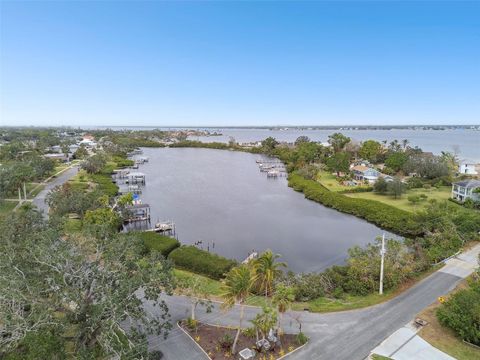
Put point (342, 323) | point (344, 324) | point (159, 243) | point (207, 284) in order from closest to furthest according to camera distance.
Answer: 1. point (344, 324)
2. point (342, 323)
3. point (207, 284)
4. point (159, 243)

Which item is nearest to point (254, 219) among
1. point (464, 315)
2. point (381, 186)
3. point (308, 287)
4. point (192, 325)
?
point (308, 287)

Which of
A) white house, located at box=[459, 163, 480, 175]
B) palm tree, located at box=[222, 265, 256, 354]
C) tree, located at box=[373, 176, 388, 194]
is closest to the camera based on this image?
palm tree, located at box=[222, 265, 256, 354]

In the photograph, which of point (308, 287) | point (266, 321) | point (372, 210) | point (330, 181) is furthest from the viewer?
point (330, 181)

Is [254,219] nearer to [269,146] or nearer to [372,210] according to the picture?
[372,210]

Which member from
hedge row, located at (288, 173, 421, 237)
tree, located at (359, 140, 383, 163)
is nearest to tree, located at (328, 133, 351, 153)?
tree, located at (359, 140, 383, 163)

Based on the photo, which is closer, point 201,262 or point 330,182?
point 201,262

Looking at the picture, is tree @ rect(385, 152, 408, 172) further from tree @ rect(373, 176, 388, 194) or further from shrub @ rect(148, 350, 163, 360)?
shrub @ rect(148, 350, 163, 360)

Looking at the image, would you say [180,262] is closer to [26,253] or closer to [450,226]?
[26,253]
